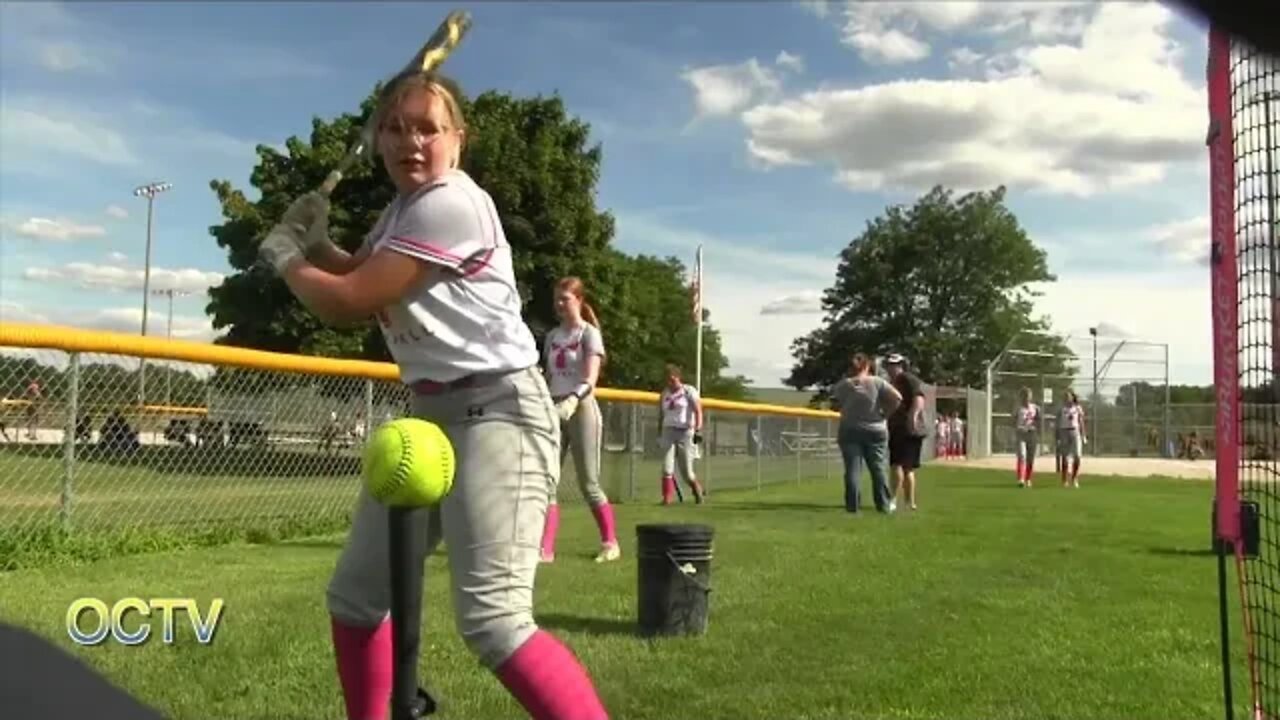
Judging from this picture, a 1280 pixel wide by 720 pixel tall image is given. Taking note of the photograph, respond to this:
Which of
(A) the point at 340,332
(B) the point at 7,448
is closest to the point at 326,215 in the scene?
(B) the point at 7,448

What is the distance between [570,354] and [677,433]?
310 inches

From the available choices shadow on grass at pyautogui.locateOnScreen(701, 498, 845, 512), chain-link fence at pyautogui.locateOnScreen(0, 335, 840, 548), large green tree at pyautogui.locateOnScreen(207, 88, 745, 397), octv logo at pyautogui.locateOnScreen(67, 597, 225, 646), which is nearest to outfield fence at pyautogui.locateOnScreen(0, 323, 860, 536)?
chain-link fence at pyautogui.locateOnScreen(0, 335, 840, 548)

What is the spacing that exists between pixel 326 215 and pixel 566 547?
6234 mm

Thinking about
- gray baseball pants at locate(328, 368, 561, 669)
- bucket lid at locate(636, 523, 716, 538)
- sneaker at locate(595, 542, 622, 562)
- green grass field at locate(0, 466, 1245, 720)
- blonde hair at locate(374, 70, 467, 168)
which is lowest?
green grass field at locate(0, 466, 1245, 720)

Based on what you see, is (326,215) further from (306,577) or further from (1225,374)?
(306,577)

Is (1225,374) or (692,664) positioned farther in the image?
(692,664)

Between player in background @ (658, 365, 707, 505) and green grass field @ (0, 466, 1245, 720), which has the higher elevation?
player in background @ (658, 365, 707, 505)

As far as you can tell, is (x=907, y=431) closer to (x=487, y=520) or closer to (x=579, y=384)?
(x=579, y=384)

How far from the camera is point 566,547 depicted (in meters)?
9.57

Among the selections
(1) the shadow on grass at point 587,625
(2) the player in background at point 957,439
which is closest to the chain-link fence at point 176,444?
(1) the shadow on grass at point 587,625

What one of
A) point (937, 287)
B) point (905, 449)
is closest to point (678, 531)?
point (905, 449)

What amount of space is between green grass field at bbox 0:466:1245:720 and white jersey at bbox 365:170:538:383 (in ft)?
5.22

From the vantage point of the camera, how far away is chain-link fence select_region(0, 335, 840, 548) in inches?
330

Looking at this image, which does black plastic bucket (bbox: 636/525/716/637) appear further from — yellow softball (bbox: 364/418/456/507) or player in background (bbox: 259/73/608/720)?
yellow softball (bbox: 364/418/456/507)
